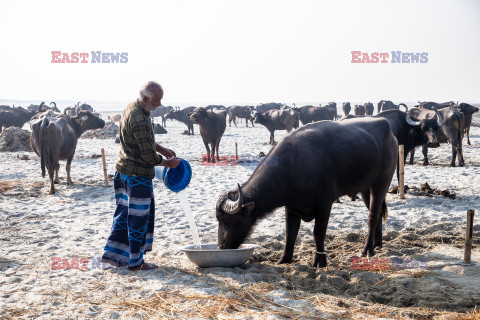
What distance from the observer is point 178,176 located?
521 cm

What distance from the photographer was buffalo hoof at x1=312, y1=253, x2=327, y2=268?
5293 mm

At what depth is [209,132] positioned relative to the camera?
16.1m

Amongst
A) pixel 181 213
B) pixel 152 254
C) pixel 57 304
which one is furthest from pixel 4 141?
pixel 57 304

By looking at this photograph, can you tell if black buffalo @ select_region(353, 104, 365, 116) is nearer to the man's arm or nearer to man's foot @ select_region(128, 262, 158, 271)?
man's foot @ select_region(128, 262, 158, 271)

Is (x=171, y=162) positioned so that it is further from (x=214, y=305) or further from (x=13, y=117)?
(x=13, y=117)

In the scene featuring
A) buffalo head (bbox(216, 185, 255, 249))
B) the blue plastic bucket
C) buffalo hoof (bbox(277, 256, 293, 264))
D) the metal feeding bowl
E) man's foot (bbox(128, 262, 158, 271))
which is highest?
the blue plastic bucket

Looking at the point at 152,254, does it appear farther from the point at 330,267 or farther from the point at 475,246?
the point at 475,246

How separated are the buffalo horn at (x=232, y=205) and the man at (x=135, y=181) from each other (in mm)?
743

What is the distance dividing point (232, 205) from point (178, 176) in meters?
0.80

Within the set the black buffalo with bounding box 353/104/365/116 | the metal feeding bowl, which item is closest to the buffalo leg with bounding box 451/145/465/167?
the metal feeding bowl

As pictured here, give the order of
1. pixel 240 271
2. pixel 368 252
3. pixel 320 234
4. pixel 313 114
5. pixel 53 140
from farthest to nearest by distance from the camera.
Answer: pixel 313 114 < pixel 53 140 < pixel 368 252 < pixel 320 234 < pixel 240 271

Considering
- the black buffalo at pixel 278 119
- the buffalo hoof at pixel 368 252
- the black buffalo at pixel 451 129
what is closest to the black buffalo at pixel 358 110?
the black buffalo at pixel 278 119

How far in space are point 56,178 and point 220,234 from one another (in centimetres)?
799

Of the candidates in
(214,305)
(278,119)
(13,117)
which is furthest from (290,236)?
(13,117)
